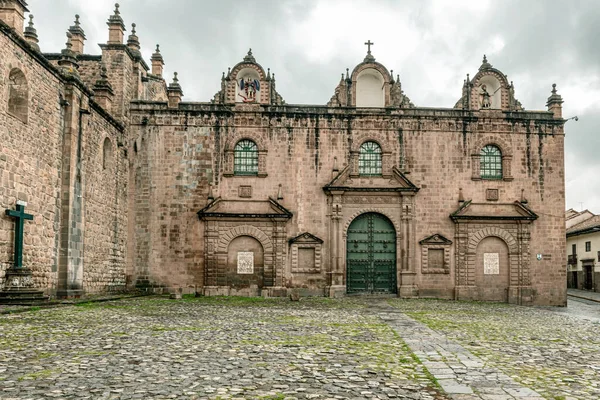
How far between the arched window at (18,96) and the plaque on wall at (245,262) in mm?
11272

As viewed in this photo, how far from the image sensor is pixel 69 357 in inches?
298

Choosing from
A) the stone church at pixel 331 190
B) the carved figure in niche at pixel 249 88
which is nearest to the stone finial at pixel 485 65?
the stone church at pixel 331 190

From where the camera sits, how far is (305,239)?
24.9 meters

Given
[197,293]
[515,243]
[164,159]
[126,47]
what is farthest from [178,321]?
[515,243]

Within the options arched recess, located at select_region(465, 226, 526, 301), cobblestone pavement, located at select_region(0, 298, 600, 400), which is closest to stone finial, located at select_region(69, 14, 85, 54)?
cobblestone pavement, located at select_region(0, 298, 600, 400)

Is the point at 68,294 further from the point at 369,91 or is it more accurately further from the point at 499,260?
the point at 499,260

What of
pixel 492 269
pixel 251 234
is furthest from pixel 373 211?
pixel 492 269

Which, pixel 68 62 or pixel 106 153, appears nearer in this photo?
pixel 68 62

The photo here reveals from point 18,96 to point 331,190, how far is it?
13.0m

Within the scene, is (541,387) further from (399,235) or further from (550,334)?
(399,235)

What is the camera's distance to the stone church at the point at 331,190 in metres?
24.7

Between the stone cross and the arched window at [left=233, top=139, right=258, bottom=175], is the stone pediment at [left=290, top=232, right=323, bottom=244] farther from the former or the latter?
the stone cross

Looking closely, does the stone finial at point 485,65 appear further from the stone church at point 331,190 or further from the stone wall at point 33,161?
the stone wall at point 33,161

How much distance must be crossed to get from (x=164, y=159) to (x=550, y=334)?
58.6ft
